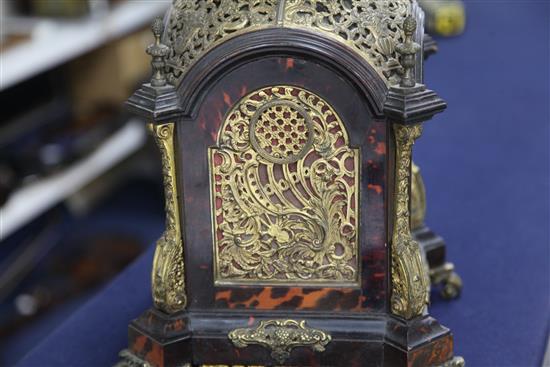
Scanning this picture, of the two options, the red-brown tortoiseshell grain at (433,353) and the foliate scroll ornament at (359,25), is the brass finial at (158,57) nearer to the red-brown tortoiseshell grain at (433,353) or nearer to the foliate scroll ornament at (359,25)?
the foliate scroll ornament at (359,25)

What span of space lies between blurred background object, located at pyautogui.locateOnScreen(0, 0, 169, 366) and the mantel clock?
870 millimetres

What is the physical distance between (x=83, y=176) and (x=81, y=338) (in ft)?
3.09

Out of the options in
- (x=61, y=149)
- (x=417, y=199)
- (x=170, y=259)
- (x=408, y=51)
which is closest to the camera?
(x=408, y=51)

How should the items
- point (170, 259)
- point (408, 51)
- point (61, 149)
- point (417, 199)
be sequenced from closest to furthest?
point (408, 51) → point (170, 259) → point (417, 199) → point (61, 149)

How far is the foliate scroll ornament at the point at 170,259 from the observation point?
98 cm

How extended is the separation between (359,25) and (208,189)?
222 mm

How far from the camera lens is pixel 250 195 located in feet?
3.20

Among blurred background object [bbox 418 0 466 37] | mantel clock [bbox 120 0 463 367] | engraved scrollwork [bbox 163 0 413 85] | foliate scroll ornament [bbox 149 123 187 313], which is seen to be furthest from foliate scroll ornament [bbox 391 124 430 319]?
blurred background object [bbox 418 0 466 37]

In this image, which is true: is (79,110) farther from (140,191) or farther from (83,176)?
(140,191)

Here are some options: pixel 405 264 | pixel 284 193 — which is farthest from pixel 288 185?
pixel 405 264

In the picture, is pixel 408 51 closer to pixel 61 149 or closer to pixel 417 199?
pixel 417 199

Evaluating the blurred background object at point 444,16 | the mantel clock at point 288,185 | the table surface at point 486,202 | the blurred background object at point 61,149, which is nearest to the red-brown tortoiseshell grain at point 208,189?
the mantel clock at point 288,185

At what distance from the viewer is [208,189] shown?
0.98 m

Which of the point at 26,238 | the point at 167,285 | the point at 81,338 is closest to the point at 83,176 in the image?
the point at 26,238
